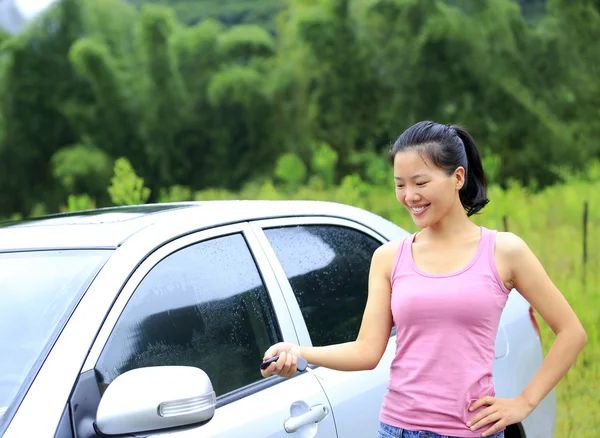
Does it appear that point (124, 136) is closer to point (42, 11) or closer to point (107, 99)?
point (107, 99)

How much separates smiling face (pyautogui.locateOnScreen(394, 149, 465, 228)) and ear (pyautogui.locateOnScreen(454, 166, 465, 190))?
0.02m

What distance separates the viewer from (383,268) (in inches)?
77.4

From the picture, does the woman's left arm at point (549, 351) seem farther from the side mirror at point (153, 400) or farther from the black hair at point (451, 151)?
the side mirror at point (153, 400)

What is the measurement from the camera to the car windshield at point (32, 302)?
73.1 inches

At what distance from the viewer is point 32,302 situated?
204 centimetres

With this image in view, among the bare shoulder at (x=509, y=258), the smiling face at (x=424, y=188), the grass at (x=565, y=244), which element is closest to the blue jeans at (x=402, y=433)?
the bare shoulder at (x=509, y=258)

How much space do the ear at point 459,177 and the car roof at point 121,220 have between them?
2.48 feet

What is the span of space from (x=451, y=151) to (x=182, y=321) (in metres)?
0.79

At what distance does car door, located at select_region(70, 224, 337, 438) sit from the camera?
76.1 inches

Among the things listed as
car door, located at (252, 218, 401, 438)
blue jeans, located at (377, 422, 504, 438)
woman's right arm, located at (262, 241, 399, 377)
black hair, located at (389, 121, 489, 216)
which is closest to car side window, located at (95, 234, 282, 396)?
car door, located at (252, 218, 401, 438)

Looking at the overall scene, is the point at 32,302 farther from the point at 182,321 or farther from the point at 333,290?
the point at 333,290

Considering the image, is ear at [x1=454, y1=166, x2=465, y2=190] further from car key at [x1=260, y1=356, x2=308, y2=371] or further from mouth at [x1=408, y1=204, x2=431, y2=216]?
car key at [x1=260, y1=356, x2=308, y2=371]

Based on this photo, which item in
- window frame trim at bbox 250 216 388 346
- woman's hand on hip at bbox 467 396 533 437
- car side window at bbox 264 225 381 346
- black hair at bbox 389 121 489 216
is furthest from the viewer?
car side window at bbox 264 225 381 346

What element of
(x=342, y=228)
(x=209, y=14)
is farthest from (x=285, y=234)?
(x=209, y=14)
